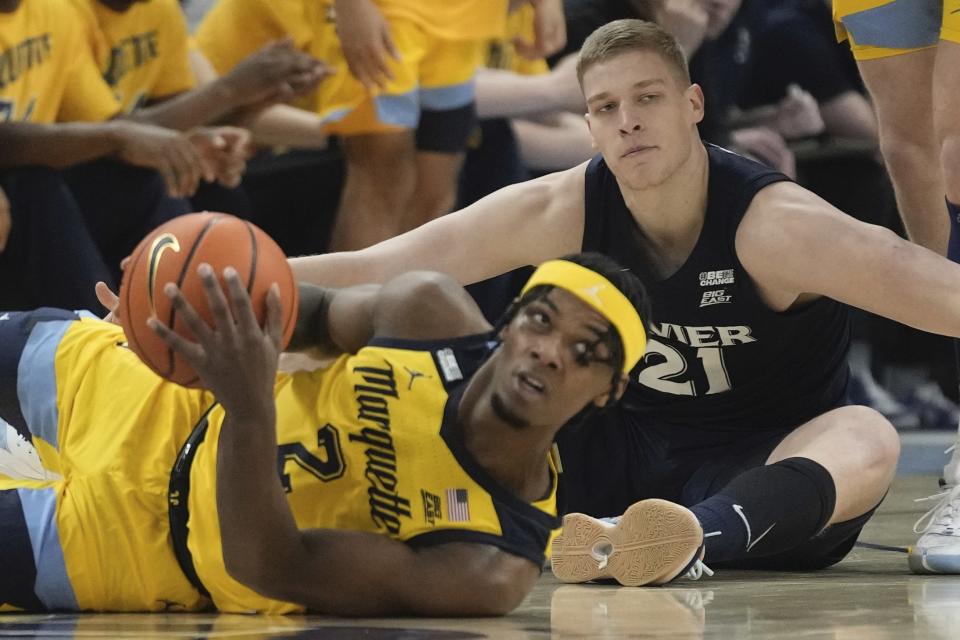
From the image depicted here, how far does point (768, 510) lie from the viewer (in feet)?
12.2

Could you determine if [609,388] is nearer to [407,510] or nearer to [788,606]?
[407,510]

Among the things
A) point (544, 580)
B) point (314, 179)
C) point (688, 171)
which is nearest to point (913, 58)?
point (688, 171)

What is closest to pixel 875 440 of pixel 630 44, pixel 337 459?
pixel 630 44

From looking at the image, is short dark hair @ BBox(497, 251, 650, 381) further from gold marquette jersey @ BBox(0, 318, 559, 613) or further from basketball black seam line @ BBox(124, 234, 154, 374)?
basketball black seam line @ BBox(124, 234, 154, 374)

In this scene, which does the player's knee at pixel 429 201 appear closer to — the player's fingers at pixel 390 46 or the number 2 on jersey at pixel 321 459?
the player's fingers at pixel 390 46

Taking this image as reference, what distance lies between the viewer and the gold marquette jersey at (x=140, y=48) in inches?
241

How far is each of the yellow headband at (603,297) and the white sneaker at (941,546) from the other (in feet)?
3.97

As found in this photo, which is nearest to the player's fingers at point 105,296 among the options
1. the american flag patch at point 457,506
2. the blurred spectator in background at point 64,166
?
the american flag patch at point 457,506

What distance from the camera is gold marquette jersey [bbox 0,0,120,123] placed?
5.64m

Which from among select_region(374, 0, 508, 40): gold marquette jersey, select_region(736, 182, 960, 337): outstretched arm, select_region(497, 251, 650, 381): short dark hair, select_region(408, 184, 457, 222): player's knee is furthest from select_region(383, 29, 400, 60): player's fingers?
select_region(497, 251, 650, 381): short dark hair

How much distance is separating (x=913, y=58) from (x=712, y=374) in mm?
1057

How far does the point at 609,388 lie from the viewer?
3.00 metres

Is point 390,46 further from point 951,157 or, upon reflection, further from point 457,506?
point 457,506

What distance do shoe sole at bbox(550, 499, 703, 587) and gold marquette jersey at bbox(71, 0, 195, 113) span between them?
3313 mm
